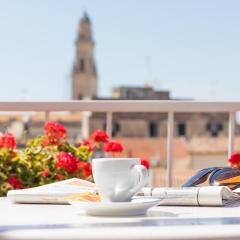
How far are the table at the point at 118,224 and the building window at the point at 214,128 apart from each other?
5249 cm

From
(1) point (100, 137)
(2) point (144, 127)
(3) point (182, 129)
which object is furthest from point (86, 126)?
(1) point (100, 137)

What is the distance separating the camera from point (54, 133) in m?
2.90

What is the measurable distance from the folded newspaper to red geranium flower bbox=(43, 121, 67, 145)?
145cm

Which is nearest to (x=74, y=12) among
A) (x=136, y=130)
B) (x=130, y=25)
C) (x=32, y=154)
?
(x=130, y=25)

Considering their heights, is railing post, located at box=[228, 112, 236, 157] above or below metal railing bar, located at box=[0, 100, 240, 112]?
below

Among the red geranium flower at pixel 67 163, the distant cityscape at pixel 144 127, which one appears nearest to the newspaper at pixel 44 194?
the red geranium flower at pixel 67 163

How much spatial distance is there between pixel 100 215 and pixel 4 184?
1555mm

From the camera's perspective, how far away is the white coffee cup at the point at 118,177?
117 centimetres

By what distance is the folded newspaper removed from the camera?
1298 mm

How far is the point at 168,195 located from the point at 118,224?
0.30 metres

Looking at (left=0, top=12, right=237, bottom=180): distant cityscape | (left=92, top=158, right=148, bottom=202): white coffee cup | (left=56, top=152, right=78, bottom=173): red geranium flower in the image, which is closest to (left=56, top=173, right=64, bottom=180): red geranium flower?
(left=56, top=152, right=78, bottom=173): red geranium flower

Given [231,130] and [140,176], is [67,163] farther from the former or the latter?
[140,176]

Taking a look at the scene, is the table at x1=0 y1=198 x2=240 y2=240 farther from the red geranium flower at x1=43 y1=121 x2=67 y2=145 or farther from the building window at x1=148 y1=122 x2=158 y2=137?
the building window at x1=148 y1=122 x2=158 y2=137

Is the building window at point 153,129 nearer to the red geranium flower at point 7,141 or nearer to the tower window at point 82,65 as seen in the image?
the tower window at point 82,65
